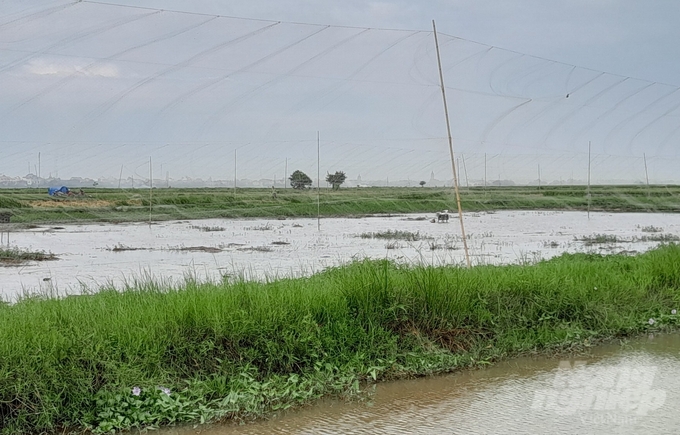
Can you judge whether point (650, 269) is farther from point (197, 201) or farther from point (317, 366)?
point (197, 201)

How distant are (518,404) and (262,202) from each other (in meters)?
20.9

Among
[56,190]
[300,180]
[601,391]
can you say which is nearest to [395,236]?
[300,180]

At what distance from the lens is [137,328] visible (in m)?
4.21

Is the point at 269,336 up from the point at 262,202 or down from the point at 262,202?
down

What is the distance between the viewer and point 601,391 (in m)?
4.55

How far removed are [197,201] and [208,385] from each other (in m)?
15.9

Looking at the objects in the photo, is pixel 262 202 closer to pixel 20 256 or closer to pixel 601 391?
pixel 20 256

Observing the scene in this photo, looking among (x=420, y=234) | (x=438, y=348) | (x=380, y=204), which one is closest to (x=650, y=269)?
(x=438, y=348)

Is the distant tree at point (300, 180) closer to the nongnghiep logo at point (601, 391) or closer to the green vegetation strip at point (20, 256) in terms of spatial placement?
the green vegetation strip at point (20, 256)

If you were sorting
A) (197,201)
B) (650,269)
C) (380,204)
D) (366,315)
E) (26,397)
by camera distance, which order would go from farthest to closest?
(380,204), (197,201), (650,269), (366,315), (26,397)

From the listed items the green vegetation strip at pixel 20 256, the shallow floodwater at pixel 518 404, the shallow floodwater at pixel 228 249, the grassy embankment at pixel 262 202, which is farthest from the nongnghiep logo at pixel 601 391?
the grassy embankment at pixel 262 202

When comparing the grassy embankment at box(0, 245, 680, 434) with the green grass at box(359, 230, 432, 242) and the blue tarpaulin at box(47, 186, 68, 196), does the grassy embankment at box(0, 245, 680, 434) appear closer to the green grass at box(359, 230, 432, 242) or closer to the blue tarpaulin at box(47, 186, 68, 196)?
the blue tarpaulin at box(47, 186, 68, 196)

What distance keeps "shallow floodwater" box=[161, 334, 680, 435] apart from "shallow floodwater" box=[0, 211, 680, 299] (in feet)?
8.65

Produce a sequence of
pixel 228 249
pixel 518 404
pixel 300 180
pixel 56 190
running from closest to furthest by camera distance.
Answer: pixel 518 404 → pixel 56 190 → pixel 228 249 → pixel 300 180
